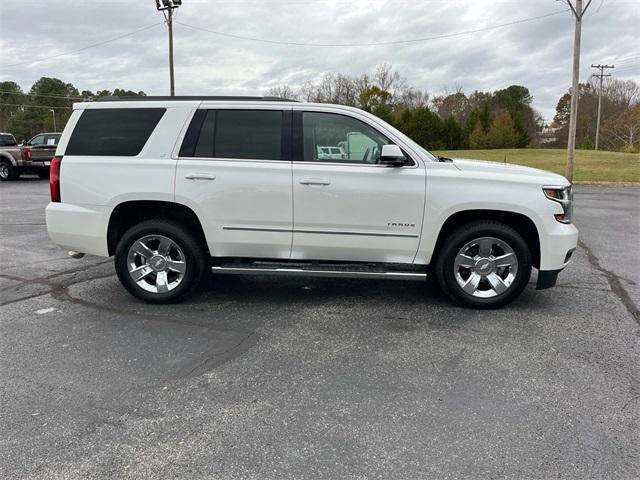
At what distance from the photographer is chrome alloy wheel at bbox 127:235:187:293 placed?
505 cm

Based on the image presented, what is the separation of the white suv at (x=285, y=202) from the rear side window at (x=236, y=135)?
0.01m

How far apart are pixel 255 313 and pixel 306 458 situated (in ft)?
7.82

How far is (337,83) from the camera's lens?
7662 cm

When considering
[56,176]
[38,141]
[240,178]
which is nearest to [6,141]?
[38,141]

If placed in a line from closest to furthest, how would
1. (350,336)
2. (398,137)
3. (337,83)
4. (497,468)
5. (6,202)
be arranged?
(497,468), (350,336), (398,137), (6,202), (337,83)

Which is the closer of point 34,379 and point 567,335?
point 34,379

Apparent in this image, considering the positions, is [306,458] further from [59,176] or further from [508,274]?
[59,176]

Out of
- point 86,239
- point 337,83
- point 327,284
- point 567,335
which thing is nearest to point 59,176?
point 86,239

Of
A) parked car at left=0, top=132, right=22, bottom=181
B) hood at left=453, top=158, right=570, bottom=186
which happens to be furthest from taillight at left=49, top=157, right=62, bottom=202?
parked car at left=0, top=132, right=22, bottom=181

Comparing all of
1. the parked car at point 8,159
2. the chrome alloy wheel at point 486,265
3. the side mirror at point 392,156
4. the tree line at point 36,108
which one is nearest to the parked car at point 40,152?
the parked car at point 8,159

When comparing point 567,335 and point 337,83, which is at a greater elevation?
point 337,83

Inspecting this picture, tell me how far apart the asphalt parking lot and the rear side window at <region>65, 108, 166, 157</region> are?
158cm

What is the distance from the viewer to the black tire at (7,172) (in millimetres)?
21059

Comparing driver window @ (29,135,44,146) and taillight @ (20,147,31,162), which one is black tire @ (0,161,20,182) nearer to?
taillight @ (20,147,31,162)
